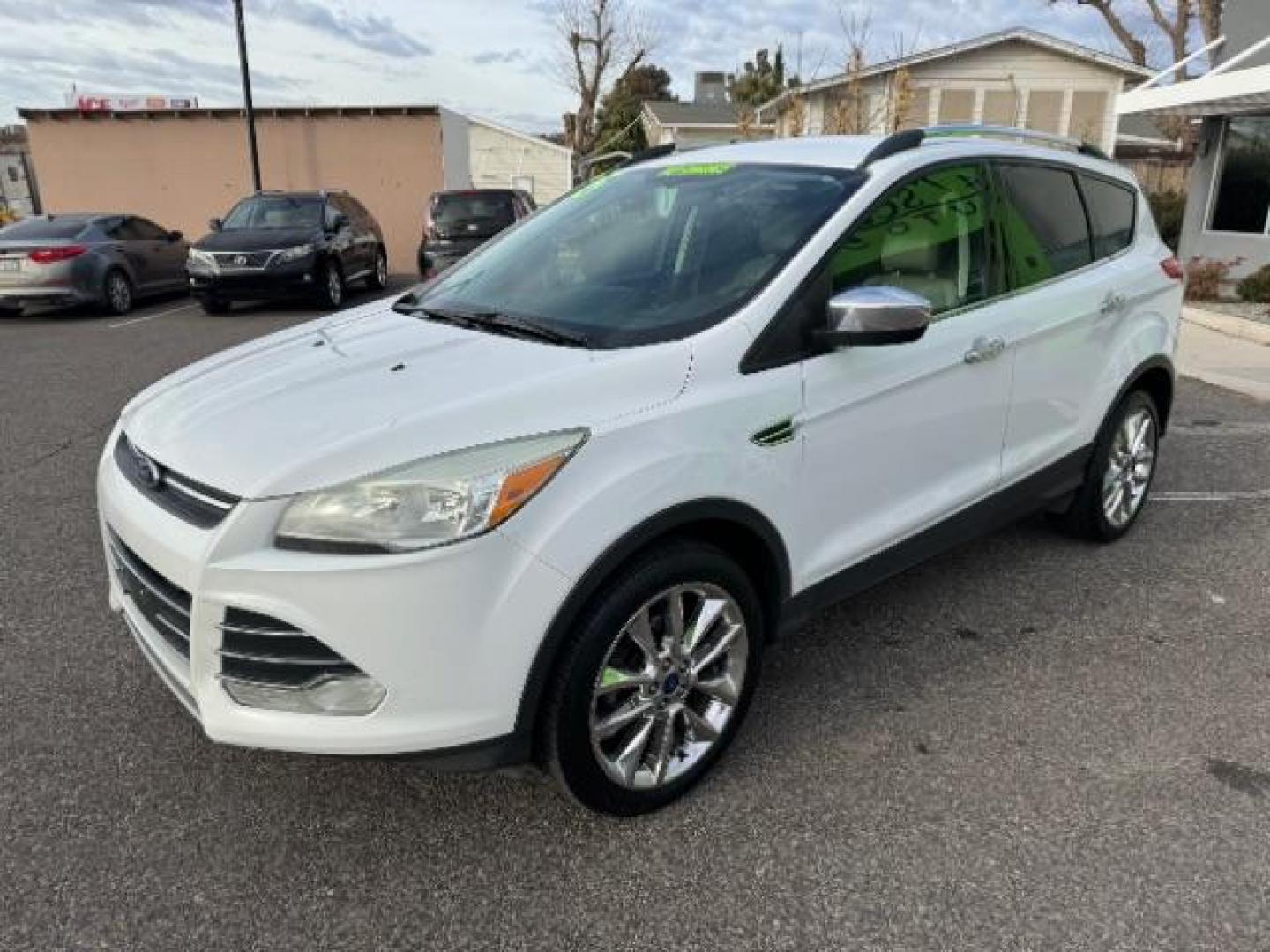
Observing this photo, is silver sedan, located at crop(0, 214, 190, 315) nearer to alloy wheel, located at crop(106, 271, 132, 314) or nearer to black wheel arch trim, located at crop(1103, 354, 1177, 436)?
alloy wheel, located at crop(106, 271, 132, 314)

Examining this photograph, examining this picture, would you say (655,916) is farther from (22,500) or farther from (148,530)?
(22,500)

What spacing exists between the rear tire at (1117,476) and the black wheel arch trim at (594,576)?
243 centimetres

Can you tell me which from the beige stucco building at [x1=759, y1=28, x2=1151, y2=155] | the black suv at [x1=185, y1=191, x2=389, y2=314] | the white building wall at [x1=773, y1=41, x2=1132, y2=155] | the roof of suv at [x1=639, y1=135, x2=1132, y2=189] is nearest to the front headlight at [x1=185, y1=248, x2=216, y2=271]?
the black suv at [x1=185, y1=191, x2=389, y2=314]

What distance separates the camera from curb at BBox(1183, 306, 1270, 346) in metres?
10.0

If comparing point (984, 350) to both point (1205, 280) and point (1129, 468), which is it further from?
point (1205, 280)

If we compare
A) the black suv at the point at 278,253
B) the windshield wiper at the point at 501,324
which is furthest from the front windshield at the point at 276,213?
the windshield wiper at the point at 501,324

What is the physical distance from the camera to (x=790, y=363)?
2697 millimetres

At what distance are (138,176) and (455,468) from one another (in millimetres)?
25700

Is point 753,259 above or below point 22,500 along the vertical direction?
above

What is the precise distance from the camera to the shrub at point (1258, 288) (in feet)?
39.1

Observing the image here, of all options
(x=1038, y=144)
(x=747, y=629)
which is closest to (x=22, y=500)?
(x=747, y=629)

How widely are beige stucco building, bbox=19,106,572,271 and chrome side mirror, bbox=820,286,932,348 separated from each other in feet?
70.9

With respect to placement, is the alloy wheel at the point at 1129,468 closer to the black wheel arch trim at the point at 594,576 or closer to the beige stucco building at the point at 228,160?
the black wheel arch trim at the point at 594,576

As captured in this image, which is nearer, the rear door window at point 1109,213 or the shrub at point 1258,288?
the rear door window at point 1109,213
